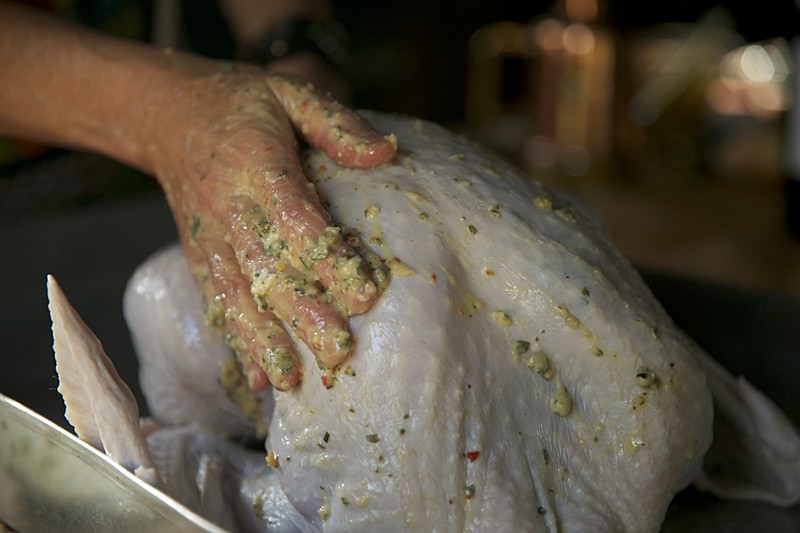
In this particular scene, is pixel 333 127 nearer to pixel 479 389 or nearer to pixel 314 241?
pixel 314 241

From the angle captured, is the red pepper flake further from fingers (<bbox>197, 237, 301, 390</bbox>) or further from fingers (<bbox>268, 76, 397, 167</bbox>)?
fingers (<bbox>268, 76, 397, 167</bbox>)

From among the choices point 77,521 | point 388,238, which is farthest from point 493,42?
point 77,521

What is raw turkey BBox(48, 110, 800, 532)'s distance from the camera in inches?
30.2

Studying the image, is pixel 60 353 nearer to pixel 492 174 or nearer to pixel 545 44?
pixel 492 174

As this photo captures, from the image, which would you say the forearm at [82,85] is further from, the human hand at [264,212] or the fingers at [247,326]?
the fingers at [247,326]

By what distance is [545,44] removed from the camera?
7.86 feet

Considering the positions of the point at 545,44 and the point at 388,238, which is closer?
the point at 388,238

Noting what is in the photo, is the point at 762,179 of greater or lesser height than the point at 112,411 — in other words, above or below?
below

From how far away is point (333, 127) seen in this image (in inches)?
34.8

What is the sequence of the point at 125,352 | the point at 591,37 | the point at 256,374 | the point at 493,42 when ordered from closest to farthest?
the point at 256,374
the point at 125,352
the point at 591,37
the point at 493,42

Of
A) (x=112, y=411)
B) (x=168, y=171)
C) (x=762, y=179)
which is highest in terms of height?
(x=168, y=171)

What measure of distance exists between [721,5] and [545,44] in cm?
88

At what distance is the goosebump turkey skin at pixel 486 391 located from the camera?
77 cm

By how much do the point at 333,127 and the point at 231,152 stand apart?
0.09m
